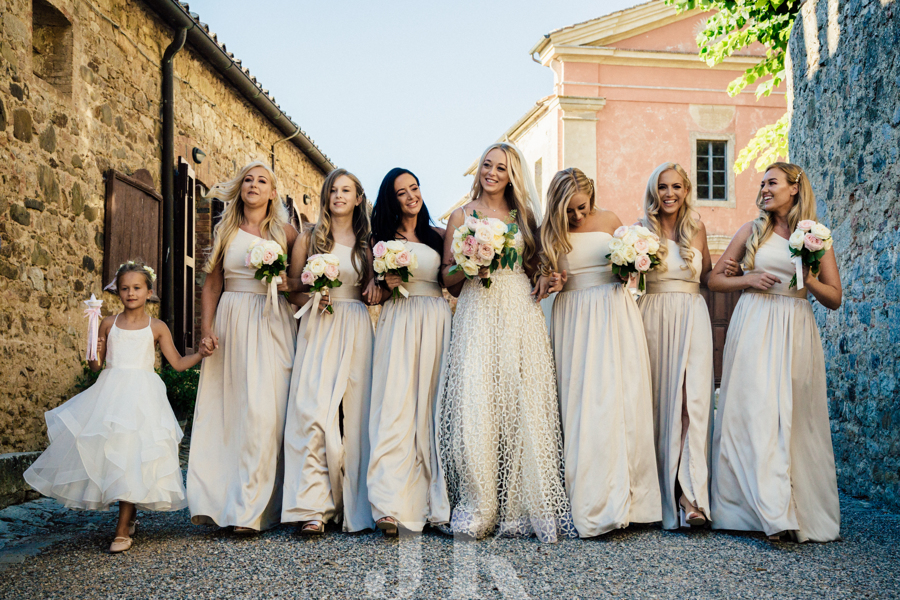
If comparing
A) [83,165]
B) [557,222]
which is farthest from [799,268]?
[83,165]

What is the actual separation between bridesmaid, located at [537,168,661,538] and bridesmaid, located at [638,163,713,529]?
0.17 meters


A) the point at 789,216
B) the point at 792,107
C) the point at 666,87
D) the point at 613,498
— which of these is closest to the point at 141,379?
the point at 613,498

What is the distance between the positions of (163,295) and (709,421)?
631 centimetres

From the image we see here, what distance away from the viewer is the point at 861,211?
622cm

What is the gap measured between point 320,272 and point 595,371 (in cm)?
174

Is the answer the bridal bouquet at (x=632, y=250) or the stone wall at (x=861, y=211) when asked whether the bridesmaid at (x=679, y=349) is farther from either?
the stone wall at (x=861, y=211)

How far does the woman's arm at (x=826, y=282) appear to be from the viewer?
4820 mm

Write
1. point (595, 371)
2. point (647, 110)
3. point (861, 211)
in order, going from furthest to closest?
point (647, 110) → point (861, 211) → point (595, 371)

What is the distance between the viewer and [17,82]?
6.24 m

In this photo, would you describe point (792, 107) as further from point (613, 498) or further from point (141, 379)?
point (141, 379)

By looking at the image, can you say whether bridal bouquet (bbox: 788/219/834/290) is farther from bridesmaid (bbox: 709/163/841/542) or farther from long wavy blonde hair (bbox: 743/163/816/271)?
long wavy blonde hair (bbox: 743/163/816/271)

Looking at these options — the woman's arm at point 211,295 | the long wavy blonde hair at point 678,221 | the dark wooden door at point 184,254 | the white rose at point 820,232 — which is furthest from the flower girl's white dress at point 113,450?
the dark wooden door at point 184,254

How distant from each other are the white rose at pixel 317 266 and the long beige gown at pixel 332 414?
0.28m

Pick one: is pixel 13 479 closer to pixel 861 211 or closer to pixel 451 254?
pixel 451 254
